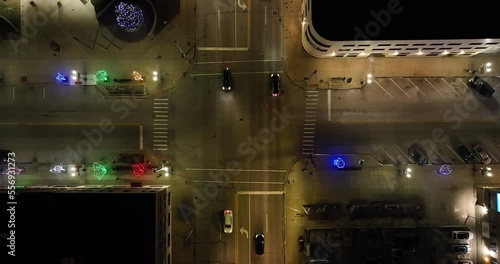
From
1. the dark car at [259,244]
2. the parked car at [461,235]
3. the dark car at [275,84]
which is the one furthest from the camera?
the parked car at [461,235]

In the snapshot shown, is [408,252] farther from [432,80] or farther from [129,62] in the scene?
[129,62]

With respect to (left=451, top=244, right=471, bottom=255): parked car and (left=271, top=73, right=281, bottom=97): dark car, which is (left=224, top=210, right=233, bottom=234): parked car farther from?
(left=451, top=244, right=471, bottom=255): parked car

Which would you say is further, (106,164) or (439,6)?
(106,164)

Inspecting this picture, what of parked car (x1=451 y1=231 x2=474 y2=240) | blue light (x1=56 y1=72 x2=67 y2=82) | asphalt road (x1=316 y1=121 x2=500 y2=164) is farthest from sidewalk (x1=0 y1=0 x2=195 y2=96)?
parked car (x1=451 y1=231 x2=474 y2=240)

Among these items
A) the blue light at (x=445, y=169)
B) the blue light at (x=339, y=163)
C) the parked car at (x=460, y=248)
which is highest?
the blue light at (x=339, y=163)

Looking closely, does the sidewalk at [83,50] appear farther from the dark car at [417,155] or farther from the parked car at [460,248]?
the parked car at [460,248]

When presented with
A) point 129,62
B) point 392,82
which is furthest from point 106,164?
point 392,82

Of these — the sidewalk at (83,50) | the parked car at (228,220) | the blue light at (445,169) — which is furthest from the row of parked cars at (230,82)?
the blue light at (445,169)
